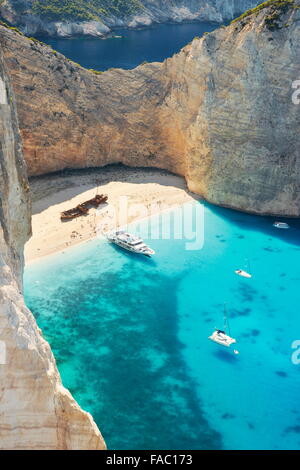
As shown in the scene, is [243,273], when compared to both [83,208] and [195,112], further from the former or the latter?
[195,112]

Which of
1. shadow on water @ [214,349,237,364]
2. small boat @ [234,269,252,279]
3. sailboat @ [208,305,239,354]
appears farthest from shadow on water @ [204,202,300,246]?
shadow on water @ [214,349,237,364]

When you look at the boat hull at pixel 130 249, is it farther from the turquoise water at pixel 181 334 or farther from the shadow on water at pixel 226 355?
the shadow on water at pixel 226 355

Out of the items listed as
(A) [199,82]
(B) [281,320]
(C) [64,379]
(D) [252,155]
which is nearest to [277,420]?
(B) [281,320]

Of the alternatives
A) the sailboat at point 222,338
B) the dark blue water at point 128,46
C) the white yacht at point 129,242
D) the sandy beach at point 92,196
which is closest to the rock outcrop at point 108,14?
the dark blue water at point 128,46

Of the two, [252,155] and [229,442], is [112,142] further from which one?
[229,442]

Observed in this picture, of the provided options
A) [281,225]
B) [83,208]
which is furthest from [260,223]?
[83,208]
